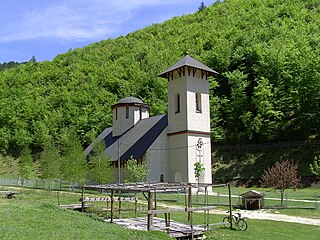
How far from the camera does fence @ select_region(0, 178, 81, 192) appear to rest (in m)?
37.7

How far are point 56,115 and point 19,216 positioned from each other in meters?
61.7

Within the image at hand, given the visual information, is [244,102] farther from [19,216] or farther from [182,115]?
[19,216]

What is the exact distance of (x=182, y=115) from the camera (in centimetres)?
3638

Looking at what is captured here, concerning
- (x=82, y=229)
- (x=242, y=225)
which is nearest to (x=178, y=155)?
(x=242, y=225)

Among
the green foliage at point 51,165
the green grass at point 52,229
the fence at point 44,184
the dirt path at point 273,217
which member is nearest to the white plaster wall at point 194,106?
the fence at point 44,184

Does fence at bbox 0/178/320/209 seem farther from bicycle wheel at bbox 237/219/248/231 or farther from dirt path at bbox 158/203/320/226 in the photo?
bicycle wheel at bbox 237/219/248/231

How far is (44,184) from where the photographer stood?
4088 cm

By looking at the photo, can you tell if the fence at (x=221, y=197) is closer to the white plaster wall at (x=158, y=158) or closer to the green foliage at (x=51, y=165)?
the green foliage at (x=51, y=165)

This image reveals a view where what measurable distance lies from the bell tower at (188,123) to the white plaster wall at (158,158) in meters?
0.43

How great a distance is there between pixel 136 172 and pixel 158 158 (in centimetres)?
469

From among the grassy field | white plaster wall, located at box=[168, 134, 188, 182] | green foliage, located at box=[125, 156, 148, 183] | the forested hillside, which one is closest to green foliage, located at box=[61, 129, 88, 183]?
green foliage, located at box=[125, 156, 148, 183]

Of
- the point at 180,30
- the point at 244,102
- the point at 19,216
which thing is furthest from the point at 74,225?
the point at 180,30

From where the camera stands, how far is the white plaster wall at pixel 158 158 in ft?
120

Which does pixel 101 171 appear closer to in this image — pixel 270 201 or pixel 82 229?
pixel 270 201
